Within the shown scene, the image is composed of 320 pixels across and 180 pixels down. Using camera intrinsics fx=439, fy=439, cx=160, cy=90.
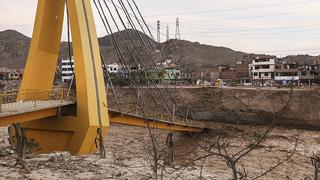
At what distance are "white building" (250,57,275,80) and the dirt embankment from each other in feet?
84.4

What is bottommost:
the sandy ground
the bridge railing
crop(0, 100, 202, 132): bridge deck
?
the sandy ground

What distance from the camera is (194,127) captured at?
37688 mm

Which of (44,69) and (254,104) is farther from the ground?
(44,69)

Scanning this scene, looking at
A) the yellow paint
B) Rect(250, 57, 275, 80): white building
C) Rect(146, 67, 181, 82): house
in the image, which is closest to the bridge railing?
the yellow paint

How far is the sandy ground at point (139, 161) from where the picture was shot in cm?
1730

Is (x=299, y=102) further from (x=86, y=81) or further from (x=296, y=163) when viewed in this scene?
(x=86, y=81)

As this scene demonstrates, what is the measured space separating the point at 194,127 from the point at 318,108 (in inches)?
641

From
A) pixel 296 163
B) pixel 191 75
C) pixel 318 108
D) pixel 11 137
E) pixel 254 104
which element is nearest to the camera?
pixel 11 137

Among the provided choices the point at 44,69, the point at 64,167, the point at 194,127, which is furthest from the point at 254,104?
the point at 64,167

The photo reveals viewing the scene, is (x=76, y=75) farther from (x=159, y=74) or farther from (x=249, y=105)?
(x=249, y=105)

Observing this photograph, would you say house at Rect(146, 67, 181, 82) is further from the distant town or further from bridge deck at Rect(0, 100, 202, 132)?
bridge deck at Rect(0, 100, 202, 132)

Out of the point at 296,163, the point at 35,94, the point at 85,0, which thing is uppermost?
the point at 85,0

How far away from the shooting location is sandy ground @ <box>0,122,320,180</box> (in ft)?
56.7

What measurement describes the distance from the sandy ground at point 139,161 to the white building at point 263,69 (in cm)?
3281
